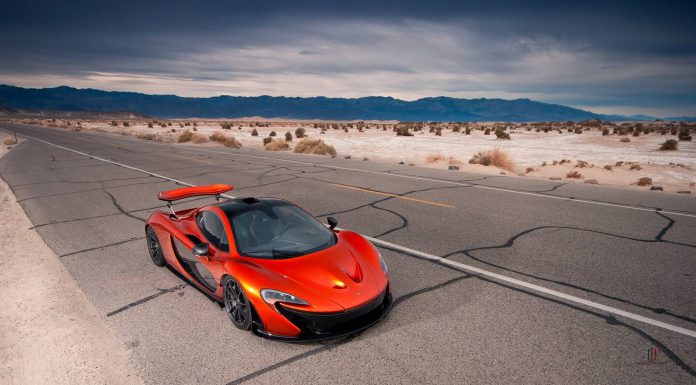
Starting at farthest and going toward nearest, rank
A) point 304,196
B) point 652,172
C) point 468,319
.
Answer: point 652,172
point 304,196
point 468,319

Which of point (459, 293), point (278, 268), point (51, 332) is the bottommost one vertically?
point (51, 332)

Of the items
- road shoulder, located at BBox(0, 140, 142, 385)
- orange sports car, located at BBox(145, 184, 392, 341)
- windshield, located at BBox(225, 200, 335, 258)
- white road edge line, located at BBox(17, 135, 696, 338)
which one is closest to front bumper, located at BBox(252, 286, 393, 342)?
orange sports car, located at BBox(145, 184, 392, 341)

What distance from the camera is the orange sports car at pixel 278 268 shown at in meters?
3.62

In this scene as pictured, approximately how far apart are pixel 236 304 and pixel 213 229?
106 cm

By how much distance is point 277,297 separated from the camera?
3.68 m

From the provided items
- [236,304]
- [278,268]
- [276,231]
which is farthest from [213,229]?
[278,268]

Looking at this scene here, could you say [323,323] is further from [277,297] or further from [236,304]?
[236,304]

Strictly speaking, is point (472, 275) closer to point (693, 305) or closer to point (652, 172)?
point (693, 305)

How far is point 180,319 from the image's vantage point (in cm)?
429

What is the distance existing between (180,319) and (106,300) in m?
1.19

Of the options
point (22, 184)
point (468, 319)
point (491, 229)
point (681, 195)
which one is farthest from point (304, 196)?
point (681, 195)

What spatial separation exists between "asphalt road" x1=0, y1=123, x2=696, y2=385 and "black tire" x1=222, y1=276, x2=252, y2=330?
12cm

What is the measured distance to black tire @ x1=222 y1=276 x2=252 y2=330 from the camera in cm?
391

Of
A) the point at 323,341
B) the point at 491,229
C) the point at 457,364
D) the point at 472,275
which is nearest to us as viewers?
the point at 457,364
